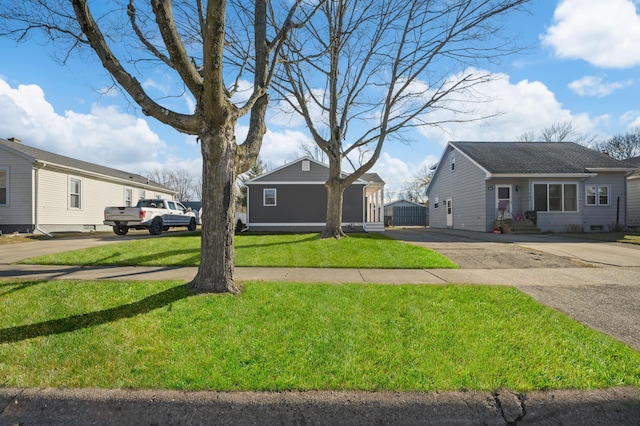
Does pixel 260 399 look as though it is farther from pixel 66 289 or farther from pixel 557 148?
pixel 557 148

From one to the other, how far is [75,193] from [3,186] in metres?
2.88

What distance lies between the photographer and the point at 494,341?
3.48 metres

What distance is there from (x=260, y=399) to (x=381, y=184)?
2048 centimetres

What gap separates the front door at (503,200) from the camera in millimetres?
17891

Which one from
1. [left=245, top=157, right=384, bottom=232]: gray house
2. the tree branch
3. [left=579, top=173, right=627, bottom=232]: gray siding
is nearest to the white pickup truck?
[left=245, top=157, right=384, bottom=232]: gray house

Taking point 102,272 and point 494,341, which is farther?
point 102,272

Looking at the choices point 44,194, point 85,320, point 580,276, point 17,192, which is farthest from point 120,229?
point 580,276

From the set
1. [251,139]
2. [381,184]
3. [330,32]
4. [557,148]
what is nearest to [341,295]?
[251,139]

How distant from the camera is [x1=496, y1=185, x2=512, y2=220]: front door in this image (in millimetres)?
17891

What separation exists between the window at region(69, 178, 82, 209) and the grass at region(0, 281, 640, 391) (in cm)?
1550

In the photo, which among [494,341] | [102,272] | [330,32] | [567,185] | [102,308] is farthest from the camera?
[567,185]

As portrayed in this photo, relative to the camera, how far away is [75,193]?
17.8 m

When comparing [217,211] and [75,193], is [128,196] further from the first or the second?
[217,211]

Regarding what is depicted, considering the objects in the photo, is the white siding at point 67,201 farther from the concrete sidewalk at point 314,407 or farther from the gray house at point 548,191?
the gray house at point 548,191
